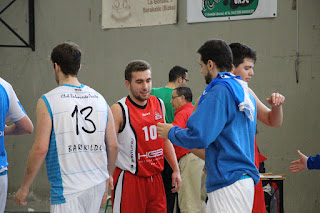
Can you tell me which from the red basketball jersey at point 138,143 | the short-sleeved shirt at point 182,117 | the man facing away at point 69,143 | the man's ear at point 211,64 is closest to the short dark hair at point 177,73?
the short-sleeved shirt at point 182,117

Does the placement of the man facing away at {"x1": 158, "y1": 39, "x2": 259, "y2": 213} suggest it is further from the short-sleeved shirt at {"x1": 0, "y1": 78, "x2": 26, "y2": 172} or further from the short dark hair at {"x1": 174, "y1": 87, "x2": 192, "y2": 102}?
the short dark hair at {"x1": 174, "y1": 87, "x2": 192, "y2": 102}

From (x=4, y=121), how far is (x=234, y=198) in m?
1.71

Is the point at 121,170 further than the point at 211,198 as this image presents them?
Yes

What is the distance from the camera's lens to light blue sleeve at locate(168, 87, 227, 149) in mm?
2625

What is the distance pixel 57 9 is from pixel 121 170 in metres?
5.13

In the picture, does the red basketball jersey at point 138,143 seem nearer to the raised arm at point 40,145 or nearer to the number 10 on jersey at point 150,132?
the number 10 on jersey at point 150,132

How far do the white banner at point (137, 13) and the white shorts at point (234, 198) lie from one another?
5.13m

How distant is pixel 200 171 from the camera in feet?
19.0

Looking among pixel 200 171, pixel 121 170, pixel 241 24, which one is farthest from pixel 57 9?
pixel 121 170

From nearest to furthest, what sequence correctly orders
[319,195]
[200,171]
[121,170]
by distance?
[121,170], [200,171], [319,195]

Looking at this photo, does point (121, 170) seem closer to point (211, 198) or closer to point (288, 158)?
point (211, 198)

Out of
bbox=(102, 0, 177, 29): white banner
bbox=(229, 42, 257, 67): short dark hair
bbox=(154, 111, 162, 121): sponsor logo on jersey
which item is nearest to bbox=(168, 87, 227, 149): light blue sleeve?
bbox=(229, 42, 257, 67): short dark hair

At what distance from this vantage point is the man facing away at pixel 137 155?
→ 3786 millimetres

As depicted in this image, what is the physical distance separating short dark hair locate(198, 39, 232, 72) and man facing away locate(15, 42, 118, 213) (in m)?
0.80
